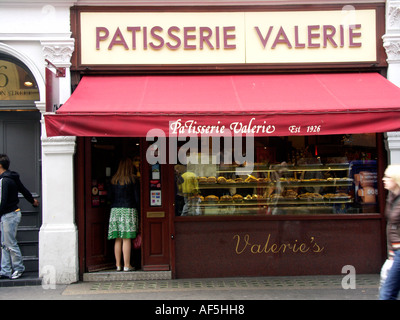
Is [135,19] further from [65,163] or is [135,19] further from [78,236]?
[78,236]

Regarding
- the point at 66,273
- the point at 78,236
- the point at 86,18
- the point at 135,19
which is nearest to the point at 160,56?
→ the point at 135,19

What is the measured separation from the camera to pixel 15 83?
8219mm

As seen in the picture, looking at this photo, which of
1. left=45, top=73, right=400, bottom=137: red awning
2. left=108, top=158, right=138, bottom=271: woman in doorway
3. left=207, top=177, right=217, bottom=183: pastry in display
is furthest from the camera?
left=207, top=177, right=217, bottom=183: pastry in display

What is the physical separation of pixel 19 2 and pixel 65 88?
163 centimetres

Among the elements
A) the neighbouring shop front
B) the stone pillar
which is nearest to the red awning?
the neighbouring shop front

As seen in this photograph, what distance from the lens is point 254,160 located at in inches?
324

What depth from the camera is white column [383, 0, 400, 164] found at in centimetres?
775

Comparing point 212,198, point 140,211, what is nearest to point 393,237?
point 212,198

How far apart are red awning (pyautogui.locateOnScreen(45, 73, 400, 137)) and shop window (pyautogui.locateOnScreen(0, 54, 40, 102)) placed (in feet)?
3.89

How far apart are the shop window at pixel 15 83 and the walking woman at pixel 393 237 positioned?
6.05m

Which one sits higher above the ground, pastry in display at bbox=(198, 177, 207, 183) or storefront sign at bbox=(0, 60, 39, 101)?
storefront sign at bbox=(0, 60, 39, 101)

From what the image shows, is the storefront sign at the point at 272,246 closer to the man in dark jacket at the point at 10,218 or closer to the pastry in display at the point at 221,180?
the pastry in display at the point at 221,180

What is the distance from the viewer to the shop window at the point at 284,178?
8.02 m

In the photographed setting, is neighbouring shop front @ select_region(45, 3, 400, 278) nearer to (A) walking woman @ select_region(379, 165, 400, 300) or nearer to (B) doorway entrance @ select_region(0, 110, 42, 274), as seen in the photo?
(B) doorway entrance @ select_region(0, 110, 42, 274)
